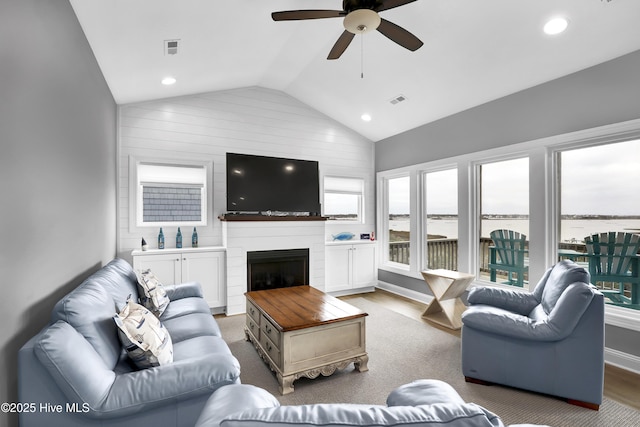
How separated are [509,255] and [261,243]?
3.23 m

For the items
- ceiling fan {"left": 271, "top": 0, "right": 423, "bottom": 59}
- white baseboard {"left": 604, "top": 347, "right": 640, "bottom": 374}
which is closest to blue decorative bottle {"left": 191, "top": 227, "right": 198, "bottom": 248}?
ceiling fan {"left": 271, "top": 0, "right": 423, "bottom": 59}

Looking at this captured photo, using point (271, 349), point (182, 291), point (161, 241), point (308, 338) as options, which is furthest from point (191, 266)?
point (308, 338)

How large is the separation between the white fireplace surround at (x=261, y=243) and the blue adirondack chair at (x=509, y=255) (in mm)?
2368

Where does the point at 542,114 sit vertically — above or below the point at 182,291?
above

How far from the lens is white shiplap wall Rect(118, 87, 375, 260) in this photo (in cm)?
410

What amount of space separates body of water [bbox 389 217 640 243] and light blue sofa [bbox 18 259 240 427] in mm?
3499

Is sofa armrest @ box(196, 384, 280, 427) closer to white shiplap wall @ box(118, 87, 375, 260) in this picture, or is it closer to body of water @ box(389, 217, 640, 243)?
body of water @ box(389, 217, 640, 243)

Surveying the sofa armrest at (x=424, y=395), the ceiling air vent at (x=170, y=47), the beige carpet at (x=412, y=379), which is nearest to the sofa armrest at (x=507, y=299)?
the beige carpet at (x=412, y=379)

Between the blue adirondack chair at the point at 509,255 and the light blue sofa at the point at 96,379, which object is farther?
the blue adirondack chair at the point at 509,255

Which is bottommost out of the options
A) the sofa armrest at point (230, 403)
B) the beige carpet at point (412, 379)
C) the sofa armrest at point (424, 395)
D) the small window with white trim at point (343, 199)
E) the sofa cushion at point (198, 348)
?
the beige carpet at point (412, 379)

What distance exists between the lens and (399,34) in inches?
91.4

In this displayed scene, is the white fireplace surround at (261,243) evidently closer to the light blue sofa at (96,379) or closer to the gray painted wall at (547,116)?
the gray painted wall at (547,116)

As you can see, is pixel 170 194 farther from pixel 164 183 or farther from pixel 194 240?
pixel 194 240

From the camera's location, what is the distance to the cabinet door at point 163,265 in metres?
3.86
